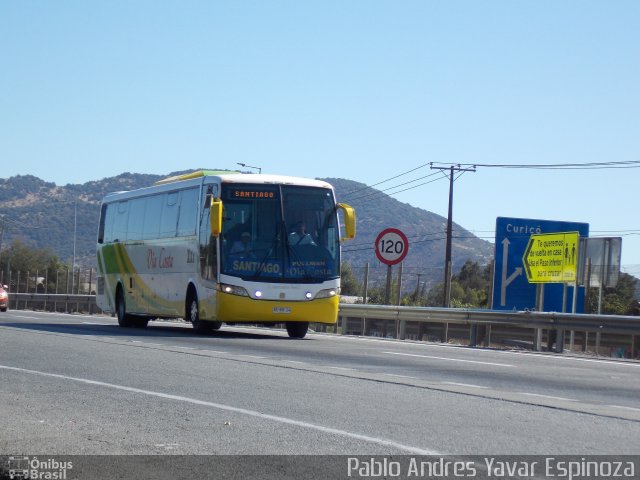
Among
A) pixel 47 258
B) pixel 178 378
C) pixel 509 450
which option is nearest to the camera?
pixel 509 450

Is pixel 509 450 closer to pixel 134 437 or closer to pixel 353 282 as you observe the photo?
pixel 134 437

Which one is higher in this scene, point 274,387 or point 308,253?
point 308,253

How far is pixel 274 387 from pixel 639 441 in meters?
4.70

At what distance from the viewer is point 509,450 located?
8.23m

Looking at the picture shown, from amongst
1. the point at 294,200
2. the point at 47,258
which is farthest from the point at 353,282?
the point at 47,258

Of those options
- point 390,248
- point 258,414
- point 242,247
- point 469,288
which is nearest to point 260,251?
point 242,247

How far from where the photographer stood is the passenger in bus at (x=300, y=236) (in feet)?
77.2

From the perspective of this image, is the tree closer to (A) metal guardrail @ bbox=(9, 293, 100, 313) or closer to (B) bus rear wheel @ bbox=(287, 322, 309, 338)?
(A) metal guardrail @ bbox=(9, 293, 100, 313)

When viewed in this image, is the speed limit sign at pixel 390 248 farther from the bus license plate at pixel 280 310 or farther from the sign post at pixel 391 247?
the bus license plate at pixel 280 310

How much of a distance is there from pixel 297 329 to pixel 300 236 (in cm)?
252

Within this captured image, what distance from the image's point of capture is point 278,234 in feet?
76.9

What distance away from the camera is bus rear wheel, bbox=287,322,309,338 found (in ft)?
82.1

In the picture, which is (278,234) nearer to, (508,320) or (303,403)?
(508,320)

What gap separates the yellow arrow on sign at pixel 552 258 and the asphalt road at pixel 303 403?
25.0 feet
